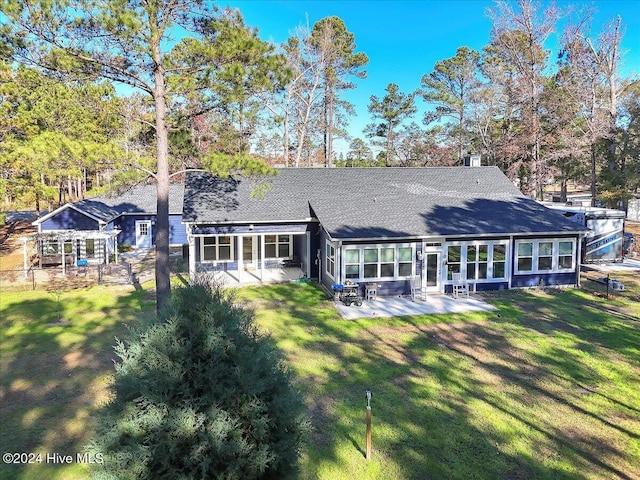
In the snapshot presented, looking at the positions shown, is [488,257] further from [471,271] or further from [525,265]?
[525,265]

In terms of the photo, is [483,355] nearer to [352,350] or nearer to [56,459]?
[352,350]

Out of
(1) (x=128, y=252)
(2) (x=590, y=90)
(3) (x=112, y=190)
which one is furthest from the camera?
(2) (x=590, y=90)

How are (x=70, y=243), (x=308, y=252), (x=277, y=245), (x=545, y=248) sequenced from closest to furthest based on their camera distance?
(x=545, y=248) < (x=308, y=252) < (x=277, y=245) < (x=70, y=243)

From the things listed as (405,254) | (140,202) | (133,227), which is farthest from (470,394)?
(140,202)

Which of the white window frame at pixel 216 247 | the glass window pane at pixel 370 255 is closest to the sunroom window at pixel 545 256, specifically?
the glass window pane at pixel 370 255

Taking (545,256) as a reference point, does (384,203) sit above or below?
above

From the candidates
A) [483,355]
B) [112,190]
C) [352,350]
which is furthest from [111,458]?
[112,190]

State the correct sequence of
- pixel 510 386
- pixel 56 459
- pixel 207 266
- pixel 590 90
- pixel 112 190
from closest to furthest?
pixel 56 459
pixel 510 386
pixel 112 190
pixel 207 266
pixel 590 90
